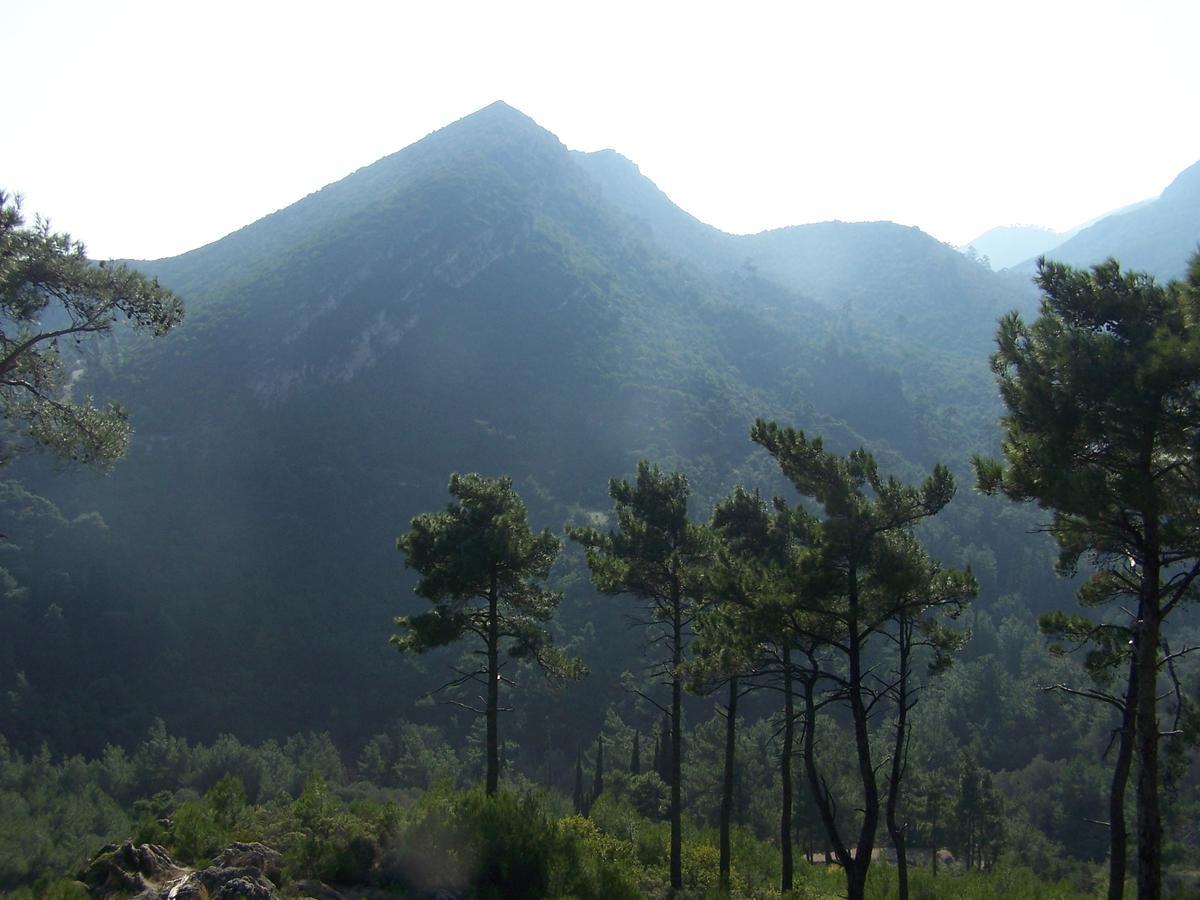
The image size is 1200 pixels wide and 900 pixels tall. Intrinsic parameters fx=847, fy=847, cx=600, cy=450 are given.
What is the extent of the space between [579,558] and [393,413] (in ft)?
106

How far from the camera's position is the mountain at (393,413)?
74000 mm

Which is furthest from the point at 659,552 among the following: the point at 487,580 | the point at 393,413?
the point at 393,413

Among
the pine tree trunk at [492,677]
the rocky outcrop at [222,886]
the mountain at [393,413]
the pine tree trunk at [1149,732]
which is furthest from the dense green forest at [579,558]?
the rocky outcrop at [222,886]

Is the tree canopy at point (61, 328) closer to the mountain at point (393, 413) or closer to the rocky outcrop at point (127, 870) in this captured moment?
the rocky outcrop at point (127, 870)

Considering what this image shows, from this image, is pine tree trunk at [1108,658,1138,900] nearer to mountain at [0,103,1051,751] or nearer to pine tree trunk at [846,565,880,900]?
pine tree trunk at [846,565,880,900]

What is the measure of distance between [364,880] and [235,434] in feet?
296

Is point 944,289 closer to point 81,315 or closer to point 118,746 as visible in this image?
point 118,746

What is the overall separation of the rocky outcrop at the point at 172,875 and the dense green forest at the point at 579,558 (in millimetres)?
104

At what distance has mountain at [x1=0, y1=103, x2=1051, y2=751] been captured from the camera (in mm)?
74000

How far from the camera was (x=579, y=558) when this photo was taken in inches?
3492

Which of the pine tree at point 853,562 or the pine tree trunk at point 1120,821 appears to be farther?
the pine tree at point 853,562

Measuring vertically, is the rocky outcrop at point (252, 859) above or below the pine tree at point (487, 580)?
below

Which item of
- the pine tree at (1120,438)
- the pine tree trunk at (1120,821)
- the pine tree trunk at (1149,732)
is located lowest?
the pine tree trunk at (1120,821)

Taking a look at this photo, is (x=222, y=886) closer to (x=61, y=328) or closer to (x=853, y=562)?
(x=61, y=328)
